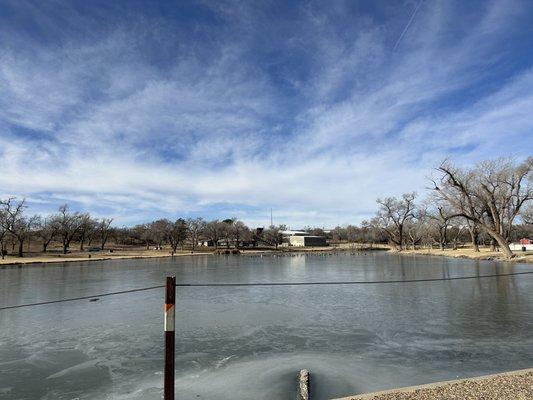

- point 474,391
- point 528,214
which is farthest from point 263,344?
point 528,214

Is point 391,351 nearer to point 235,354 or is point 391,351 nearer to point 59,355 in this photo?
point 235,354

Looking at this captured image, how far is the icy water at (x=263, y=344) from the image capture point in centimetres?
765

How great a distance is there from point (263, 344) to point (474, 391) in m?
5.99

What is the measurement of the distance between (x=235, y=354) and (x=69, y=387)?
3691mm

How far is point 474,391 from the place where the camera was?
566 cm

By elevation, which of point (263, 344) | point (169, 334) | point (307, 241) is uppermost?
point (307, 241)

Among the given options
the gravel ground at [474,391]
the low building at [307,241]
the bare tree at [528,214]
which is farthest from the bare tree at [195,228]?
the gravel ground at [474,391]

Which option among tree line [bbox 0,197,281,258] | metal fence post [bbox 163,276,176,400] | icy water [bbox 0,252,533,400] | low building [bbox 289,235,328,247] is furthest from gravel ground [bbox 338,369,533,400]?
low building [bbox 289,235,328,247]

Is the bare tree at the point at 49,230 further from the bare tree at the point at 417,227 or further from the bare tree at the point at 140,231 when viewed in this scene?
the bare tree at the point at 417,227

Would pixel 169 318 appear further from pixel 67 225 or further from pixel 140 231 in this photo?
pixel 140 231

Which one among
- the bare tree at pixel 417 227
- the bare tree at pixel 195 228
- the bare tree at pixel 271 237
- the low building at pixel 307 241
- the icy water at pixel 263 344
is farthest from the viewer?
the low building at pixel 307 241

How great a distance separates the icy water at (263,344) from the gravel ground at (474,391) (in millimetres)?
1265

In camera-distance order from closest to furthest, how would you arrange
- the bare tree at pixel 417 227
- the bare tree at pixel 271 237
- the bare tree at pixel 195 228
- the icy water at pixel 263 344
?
the icy water at pixel 263 344 < the bare tree at pixel 417 227 < the bare tree at pixel 195 228 < the bare tree at pixel 271 237

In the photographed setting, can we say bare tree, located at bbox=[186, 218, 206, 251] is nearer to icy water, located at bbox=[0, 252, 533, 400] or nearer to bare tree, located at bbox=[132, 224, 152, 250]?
bare tree, located at bbox=[132, 224, 152, 250]
